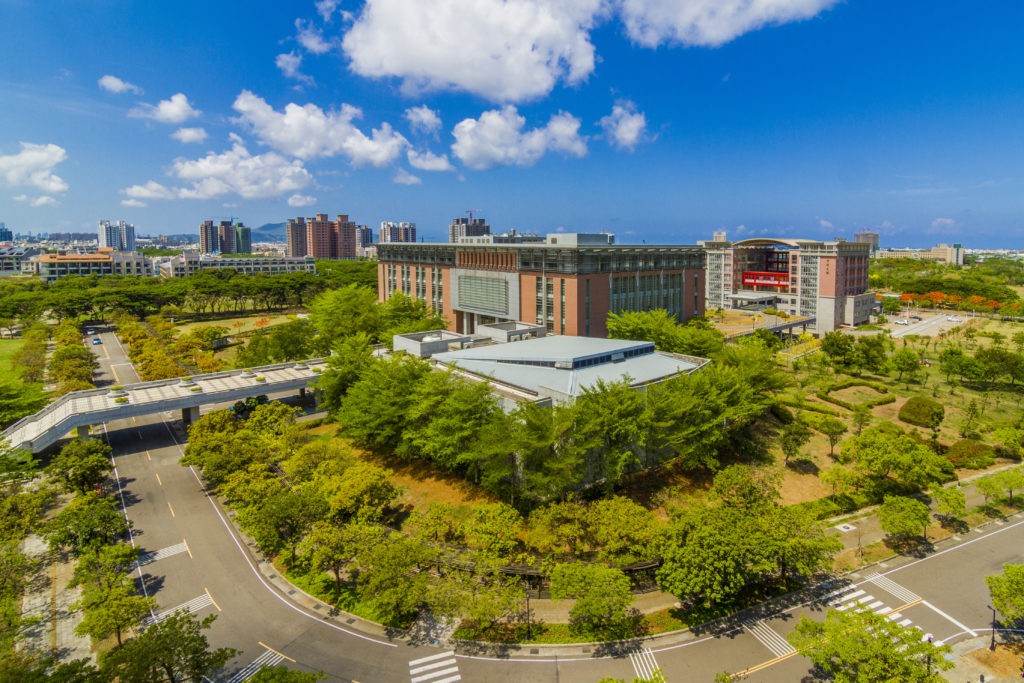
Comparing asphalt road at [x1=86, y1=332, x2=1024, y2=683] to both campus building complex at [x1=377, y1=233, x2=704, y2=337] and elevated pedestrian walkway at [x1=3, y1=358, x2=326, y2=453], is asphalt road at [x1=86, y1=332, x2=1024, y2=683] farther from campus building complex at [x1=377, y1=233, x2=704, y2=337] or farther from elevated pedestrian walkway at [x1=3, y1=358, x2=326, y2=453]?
campus building complex at [x1=377, y1=233, x2=704, y2=337]

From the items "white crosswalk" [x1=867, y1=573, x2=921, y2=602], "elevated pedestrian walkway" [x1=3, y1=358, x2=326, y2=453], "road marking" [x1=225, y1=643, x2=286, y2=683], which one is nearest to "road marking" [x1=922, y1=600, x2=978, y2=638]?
"white crosswalk" [x1=867, y1=573, x2=921, y2=602]

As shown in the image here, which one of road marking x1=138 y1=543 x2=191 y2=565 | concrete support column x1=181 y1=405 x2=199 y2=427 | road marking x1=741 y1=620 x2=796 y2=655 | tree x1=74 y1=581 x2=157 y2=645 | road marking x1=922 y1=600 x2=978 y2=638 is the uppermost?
concrete support column x1=181 y1=405 x2=199 y2=427

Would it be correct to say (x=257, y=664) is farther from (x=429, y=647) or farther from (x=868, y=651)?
(x=868, y=651)

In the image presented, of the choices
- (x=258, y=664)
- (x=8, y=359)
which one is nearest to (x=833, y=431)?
(x=258, y=664)

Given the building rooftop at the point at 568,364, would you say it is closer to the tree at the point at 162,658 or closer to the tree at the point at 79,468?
the tree at the point at 162,658

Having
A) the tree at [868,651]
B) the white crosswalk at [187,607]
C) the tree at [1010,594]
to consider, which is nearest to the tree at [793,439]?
the tree at [1010,594]

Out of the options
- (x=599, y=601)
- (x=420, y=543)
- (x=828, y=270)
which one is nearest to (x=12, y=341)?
(x=420, y=543)
